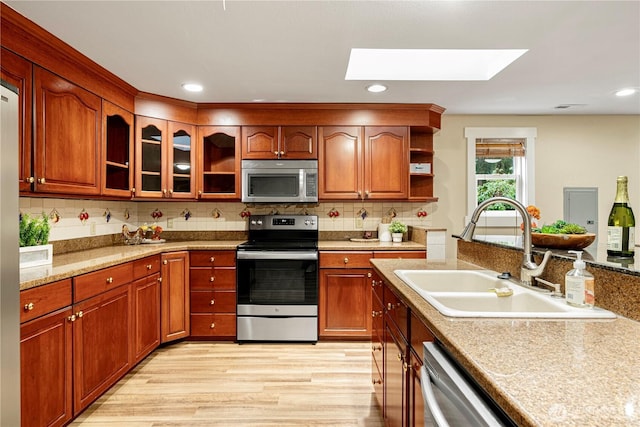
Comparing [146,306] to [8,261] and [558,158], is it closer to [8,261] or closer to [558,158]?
[8,261]

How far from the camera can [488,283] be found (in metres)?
1.67

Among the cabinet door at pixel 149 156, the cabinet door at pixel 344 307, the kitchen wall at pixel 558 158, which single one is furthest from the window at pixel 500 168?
the cabinet door at pixel 149 156

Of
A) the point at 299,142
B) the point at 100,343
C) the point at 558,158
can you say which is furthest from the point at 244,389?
the point at 558,158

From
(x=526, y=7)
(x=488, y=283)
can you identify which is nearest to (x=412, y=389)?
(x=488, y=283)

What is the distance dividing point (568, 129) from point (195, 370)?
175 inches

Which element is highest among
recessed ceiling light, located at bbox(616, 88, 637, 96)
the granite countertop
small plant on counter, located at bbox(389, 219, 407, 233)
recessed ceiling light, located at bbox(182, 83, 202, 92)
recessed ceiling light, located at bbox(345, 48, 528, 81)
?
recessed ceiling light, located at bbox(345, 48, 528, 81)

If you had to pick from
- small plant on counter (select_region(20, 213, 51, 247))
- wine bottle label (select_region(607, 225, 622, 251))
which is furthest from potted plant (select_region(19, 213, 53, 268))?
wine bottle label (select_region(607, 225, 622, 251))

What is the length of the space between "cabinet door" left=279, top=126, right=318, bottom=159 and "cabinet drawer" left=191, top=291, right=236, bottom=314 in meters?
1.39

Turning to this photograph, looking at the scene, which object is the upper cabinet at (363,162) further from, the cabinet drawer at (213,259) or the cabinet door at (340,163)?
the cabinet drawer at (213,259)

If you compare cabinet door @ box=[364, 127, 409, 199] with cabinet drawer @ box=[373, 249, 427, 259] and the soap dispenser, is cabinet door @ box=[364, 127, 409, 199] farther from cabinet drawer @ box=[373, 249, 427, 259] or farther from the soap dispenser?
the soap dispenser

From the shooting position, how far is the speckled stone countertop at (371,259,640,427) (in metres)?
0.58

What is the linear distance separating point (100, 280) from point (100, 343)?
384mm

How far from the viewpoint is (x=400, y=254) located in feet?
10.9

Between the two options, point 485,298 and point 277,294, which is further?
Answer: point 277,294
